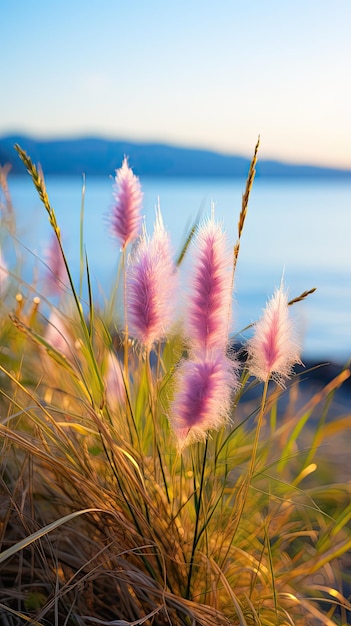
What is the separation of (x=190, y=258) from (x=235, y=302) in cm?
11

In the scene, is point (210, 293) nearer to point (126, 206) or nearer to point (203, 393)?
point (203, 393)

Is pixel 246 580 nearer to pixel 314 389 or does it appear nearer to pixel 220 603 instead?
pixel 220 603

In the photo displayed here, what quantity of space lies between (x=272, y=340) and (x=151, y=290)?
0.16 m

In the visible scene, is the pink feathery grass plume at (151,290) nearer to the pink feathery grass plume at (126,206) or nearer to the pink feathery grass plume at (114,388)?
the pink feathery grass plume at (126,206)

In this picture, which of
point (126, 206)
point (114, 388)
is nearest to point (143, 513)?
point (114, 388)

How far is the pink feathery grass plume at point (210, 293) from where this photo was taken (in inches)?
32.4

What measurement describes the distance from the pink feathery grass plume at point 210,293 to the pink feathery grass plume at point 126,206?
0.56ft

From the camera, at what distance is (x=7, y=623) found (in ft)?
3.38

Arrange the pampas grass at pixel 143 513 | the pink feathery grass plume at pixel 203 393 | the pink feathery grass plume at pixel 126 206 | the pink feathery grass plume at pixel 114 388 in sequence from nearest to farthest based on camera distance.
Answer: the pink feathery grass plume at pixel 203 393, the pampas grass at pixel 143 513, the pink feathery grass plume at pixel 126 206, the pink feathery grass plume at pixel 114 388

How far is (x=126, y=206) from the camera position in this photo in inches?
38.7

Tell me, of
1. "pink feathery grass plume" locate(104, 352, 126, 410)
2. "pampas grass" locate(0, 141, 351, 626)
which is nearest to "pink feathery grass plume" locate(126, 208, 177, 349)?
"pampas grass" locate(0, 141, 351, 626)

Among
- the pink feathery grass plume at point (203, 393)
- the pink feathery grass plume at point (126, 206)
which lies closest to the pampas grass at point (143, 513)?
the pink feathery grass plume at point (203, 393)

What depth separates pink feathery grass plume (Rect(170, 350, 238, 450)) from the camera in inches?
29.9

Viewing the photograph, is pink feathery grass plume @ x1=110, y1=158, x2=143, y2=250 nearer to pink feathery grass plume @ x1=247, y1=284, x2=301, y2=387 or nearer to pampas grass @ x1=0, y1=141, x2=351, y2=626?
pampas grass @ x1=0, y1=141, x2=351, y2=626
